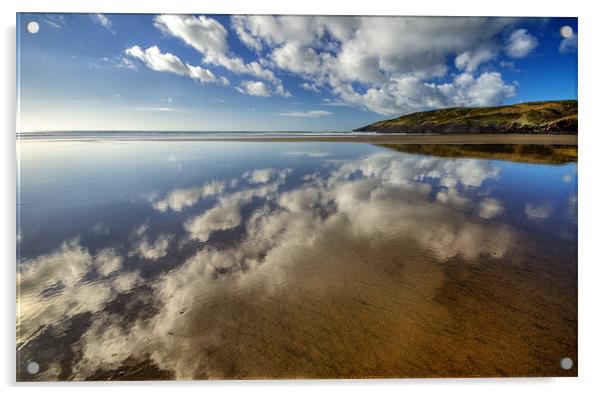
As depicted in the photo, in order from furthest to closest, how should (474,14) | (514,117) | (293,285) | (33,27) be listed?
(514,117) → (474,14) → (33,27) → (293,285)

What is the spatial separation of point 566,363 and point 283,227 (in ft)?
12.9

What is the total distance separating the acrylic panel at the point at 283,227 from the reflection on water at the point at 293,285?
0.02m

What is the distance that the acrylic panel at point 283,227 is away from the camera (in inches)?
110

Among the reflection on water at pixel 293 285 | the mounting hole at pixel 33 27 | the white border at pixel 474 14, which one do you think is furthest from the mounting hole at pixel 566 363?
the mounting hole at pixel 33 27

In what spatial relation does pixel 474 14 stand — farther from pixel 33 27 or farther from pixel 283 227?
pixel 33 27

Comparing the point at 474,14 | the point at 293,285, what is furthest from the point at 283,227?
the point at 474,14

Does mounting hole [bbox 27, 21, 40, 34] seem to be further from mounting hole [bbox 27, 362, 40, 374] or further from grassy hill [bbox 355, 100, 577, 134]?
grassy hill [bbox 355, 100, 577, 134]

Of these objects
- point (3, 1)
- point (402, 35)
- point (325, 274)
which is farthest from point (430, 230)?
point (3, 1)

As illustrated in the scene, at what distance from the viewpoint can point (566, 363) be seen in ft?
9.98

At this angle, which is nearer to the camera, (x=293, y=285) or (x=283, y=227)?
(x=293, y=285)

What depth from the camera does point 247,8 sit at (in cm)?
448

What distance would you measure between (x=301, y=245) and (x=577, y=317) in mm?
3369

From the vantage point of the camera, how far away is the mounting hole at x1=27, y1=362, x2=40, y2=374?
2923 millimetres

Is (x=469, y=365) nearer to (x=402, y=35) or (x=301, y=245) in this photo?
(x=301, y=245)
